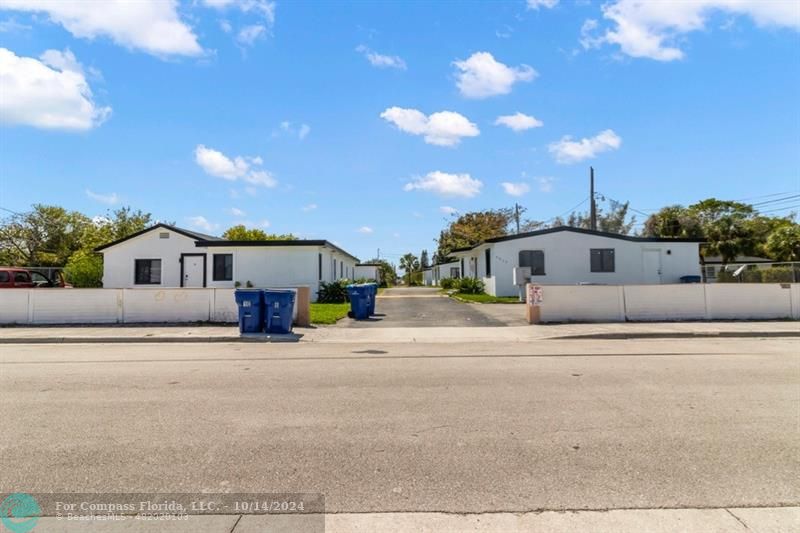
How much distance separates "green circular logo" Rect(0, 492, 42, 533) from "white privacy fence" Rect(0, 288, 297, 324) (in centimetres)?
1243

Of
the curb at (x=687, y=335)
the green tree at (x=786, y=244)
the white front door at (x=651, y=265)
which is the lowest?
the curb at (x=687, y=335)

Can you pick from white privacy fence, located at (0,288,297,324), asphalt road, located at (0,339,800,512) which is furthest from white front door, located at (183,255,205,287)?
asphalt road, located at (0,339,800,512)

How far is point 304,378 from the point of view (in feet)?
24.7

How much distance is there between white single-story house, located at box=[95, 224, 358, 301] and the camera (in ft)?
80.7

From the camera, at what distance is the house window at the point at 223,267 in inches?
991

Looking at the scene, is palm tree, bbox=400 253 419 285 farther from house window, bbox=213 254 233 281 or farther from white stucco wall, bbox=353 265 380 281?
house window, bbox=213 254 233 281

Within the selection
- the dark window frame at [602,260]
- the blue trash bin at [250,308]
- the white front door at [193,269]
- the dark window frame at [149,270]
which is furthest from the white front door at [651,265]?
the dark window frame at [149,270]

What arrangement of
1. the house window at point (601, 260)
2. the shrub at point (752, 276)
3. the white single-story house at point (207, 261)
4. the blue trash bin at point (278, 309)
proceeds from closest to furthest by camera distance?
the blue trash bin at point (278, 309) < the white single-story house at point (207, 261) < the house window at point (601, 260) < the shrub at point (752, 276)

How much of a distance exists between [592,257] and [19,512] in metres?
25.8

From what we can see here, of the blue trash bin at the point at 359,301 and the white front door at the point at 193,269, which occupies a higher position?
the white front door at the point at 193,269

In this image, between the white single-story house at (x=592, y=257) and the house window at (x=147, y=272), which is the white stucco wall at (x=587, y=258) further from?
the house window at (x=147, y=272)

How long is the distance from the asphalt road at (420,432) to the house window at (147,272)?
1863cm

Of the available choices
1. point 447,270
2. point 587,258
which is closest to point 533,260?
point 587,258

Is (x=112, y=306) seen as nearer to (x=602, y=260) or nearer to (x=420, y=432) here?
(x=420, y=432)
